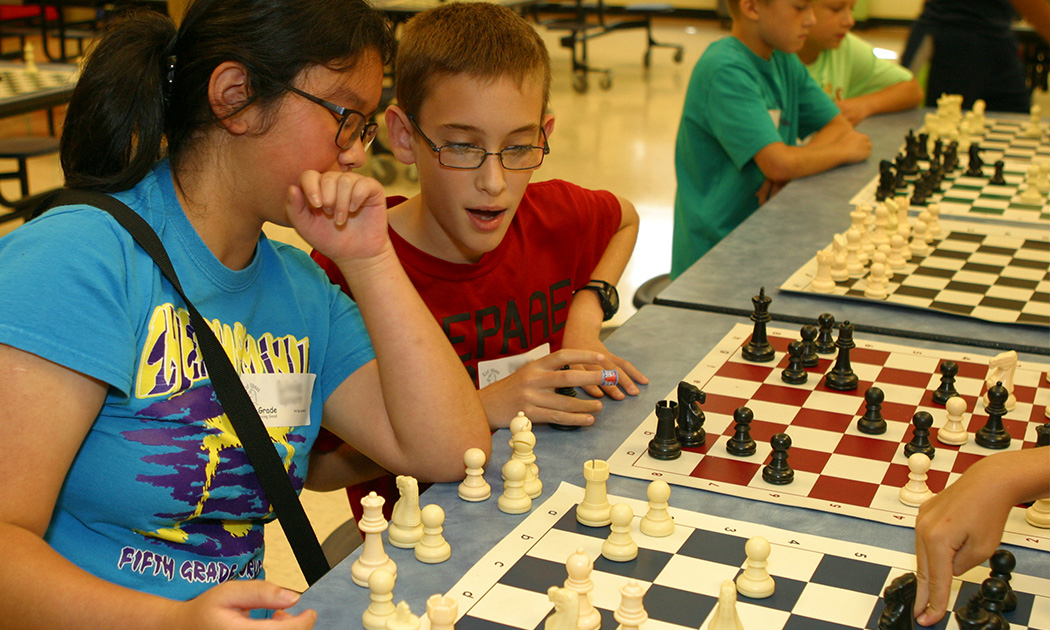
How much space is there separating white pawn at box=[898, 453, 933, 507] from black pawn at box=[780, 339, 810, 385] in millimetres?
388

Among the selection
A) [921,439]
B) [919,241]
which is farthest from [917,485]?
[919,241]

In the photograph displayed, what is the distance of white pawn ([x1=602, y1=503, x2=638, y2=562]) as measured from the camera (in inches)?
46.8

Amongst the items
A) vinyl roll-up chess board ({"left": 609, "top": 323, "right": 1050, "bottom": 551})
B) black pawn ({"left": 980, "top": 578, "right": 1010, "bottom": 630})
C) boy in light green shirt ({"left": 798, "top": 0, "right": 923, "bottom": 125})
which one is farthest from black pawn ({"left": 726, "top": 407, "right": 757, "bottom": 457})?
boy in light green shirt ({"left": 798, "top": 0, "right": 923, "bottom": 125})

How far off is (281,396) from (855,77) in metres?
3.43

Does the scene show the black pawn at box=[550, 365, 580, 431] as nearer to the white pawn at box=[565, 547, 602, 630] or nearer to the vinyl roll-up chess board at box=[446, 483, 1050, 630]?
the vinyl roll-up chess board at box=[446, 483, 1050, 630]

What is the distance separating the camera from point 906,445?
1.47 m

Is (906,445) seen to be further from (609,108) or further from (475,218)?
(609,108)

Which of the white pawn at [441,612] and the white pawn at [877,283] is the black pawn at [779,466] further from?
the white pawn at [877,283]

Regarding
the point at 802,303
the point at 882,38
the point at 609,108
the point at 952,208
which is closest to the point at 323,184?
the point at 802,303

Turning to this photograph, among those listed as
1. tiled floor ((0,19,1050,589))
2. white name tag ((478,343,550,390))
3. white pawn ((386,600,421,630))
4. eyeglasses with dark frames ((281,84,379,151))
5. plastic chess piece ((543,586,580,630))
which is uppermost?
eyeglasses with dark frames ((281,84,379,151))

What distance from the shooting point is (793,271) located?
229cm

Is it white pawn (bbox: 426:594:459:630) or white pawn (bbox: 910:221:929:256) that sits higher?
white pawn (bbox: 426:594:459:630)

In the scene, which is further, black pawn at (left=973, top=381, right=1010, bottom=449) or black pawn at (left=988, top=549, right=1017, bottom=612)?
black pawn at (left=973, top=381, right=1010, bottom=449)

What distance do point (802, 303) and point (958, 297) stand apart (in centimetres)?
31
